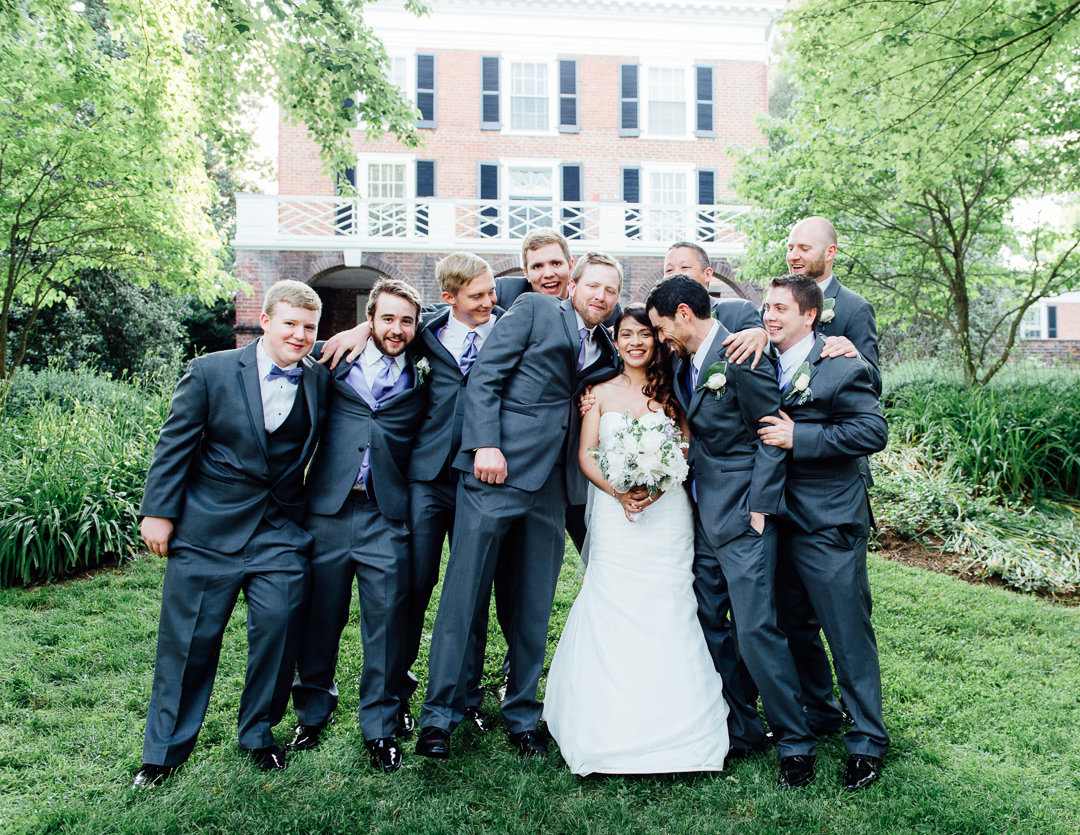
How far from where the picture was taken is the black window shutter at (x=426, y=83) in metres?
22.1

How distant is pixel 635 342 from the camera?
13.6ft

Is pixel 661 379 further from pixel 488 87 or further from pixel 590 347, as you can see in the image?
pixel 488 87

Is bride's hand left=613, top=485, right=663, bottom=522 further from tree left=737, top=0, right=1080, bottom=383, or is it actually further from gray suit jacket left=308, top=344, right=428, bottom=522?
tree left=737, top=0, right=1080, bottom=383

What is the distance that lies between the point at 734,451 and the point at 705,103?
21.9 m

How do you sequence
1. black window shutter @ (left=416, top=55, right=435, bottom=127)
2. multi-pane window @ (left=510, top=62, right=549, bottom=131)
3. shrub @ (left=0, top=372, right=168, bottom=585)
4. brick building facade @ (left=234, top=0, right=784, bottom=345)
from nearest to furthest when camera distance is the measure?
shrub @ (left=0, top=372, right=168, bottom=585) → brick building facade @ (left=234, top=0, right=784, bottom=345) → black window shutter @ (left=416, top=55, right=435, bottom=127) → multi-pane window @ (left=510, top=62, right=549, bottom=131)

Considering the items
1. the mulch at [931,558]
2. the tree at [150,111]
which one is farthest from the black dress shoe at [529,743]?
the tree at [150,111]

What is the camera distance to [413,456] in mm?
4070

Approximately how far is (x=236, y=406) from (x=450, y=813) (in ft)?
7.31

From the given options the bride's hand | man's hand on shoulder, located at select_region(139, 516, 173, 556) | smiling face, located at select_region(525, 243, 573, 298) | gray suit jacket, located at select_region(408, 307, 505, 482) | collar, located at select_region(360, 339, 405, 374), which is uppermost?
smiling face, located at select_region(525, 243, 573, 298)

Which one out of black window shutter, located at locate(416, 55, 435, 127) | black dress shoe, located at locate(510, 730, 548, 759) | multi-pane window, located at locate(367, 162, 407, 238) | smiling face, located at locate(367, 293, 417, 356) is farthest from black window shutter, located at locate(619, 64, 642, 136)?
black dress shoe, located at locate(510, 730, 548, 759)

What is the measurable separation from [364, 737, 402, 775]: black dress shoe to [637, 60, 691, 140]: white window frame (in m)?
22.0

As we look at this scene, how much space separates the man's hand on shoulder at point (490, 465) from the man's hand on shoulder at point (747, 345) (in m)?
1.30

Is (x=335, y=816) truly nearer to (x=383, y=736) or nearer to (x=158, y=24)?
(x=383, y=736)

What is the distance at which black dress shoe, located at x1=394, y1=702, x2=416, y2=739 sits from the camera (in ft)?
13.4
